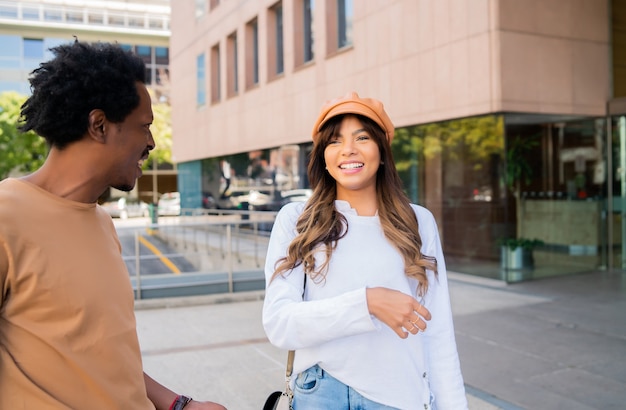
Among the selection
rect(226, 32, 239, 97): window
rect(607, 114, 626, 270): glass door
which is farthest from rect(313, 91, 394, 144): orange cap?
rect(226, 32, 239, 97): window

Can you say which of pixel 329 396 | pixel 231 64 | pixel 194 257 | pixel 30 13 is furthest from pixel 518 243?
pixel 30 13

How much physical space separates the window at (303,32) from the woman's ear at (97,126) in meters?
15.2

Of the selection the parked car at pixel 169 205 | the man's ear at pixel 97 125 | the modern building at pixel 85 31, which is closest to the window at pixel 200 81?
the parked car at pixel 169 205

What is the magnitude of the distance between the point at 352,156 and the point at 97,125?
94 cm

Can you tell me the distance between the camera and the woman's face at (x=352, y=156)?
2150mm

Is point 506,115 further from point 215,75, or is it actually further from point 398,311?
point 215,75

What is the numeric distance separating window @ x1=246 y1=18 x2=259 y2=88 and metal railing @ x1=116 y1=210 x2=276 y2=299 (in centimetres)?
999

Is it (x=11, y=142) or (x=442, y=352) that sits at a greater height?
(x=11, y=142)

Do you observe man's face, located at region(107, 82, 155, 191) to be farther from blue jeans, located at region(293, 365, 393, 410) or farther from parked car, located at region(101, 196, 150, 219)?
parked car, located at region(101, 196, 150, 219)

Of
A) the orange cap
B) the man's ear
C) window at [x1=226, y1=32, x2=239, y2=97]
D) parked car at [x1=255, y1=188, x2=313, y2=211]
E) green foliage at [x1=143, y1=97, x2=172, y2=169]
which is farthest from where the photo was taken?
green foliage at [x1=143, y1=97, x2=172, y2=169]

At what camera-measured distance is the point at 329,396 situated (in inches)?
77.1

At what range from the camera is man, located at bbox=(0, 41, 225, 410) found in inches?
53.3

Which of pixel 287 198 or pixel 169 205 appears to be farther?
pixel 169 205

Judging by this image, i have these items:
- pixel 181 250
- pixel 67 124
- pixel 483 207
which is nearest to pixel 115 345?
pixel 67 124
